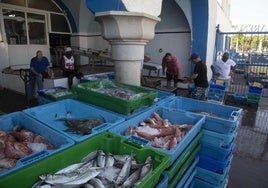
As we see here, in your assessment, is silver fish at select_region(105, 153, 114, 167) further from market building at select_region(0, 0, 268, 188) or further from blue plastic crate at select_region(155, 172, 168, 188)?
blue plastic crate at select_region(155, 172, 168, 188)

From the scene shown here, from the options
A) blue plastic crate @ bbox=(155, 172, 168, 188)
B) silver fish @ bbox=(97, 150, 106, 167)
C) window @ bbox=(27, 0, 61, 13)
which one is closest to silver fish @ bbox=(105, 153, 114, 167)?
silver fish @ bbox=(97, 150, 106, 167)

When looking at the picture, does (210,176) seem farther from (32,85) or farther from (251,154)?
(32,85)

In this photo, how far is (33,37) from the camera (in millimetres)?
10133

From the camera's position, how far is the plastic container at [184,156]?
162 cm

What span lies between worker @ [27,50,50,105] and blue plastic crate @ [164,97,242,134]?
15.8 ft

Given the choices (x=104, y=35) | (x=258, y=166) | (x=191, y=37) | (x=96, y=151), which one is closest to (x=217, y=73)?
(x=191, y=37)

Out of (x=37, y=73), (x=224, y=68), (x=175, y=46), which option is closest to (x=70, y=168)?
(x=37, y=73)

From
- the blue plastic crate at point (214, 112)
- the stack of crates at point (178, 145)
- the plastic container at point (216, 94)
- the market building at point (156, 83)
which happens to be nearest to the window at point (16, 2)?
the market building at point (156, 83)

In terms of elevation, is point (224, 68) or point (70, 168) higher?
point (224, 68)

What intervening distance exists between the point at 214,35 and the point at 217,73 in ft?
9.35

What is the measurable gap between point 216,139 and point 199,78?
370 centimetres

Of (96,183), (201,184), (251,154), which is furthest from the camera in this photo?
(251,154)

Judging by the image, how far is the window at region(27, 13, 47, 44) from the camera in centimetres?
985

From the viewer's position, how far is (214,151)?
221 cm
